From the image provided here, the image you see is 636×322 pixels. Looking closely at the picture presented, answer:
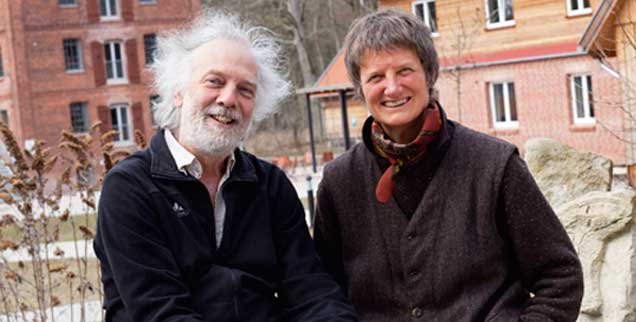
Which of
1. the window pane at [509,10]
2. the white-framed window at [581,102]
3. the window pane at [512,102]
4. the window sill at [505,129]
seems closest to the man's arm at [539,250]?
the white-framed window at [581,102]

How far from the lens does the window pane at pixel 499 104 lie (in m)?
Answer: 27.5

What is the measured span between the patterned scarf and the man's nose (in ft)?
1.85

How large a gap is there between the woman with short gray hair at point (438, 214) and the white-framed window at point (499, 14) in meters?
24.0

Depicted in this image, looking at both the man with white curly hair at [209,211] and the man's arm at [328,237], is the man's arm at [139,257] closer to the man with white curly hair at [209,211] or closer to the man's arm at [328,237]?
the man with white curly hair at [209,211]

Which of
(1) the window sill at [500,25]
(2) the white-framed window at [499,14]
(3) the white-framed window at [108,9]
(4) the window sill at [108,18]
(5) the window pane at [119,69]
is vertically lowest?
(1) the window sill at [500,25]

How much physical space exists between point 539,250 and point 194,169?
4.47ft

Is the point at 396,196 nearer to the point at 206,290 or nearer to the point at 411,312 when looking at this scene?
the point at 411,312

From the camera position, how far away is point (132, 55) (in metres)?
44.8

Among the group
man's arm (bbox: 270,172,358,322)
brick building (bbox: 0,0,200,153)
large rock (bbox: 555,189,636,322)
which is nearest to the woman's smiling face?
man's arm (bbox: 270,172,358,322)

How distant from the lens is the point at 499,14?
90.0ft

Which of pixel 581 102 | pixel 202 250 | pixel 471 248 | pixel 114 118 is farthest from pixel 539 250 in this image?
pixel 114 118

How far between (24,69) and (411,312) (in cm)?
4093

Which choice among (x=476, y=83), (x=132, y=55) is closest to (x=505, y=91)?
(x=476, y=83)

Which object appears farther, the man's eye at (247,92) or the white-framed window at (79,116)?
the white-framed window at (79,116)
